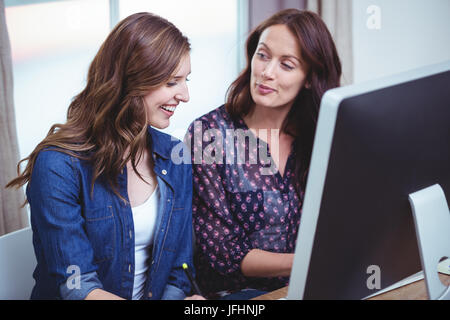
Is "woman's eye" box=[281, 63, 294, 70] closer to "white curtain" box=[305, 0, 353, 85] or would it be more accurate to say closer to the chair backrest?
the chair backrest

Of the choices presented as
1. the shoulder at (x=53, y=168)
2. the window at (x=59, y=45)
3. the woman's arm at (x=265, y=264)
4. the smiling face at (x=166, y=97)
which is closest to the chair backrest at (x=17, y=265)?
the shoulder at (x=53, y=168)

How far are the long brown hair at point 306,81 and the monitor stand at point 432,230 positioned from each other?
627 mm

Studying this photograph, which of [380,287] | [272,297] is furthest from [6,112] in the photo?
[380,287]

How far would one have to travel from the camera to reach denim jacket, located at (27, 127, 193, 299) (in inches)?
37.3

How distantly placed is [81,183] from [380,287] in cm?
66

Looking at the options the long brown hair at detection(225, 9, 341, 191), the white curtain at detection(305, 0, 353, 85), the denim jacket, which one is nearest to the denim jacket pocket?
the denim jacket

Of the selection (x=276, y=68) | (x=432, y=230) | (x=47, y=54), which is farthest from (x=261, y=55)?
(x=47, y=54)

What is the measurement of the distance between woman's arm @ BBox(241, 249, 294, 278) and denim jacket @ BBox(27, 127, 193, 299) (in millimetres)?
153

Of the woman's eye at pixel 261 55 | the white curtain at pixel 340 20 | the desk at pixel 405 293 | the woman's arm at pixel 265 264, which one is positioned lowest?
the woman's arm at pixel 265 264

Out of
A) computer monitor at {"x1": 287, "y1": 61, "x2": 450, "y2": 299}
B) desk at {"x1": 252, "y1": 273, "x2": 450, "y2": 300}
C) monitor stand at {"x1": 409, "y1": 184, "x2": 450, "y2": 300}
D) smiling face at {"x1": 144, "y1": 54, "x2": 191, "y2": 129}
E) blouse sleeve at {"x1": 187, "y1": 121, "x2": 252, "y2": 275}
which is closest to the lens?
computer monitor at {"x1": 287, "y1": 61, "x2": 450, "y2": 299}

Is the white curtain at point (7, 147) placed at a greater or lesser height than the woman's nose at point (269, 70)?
lesser

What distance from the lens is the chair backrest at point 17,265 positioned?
999 millimetres

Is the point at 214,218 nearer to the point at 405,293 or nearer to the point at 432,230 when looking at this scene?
the point at 405,293

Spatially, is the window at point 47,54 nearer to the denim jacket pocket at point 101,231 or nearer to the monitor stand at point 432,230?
the denim jacket pocket at point 101,231
